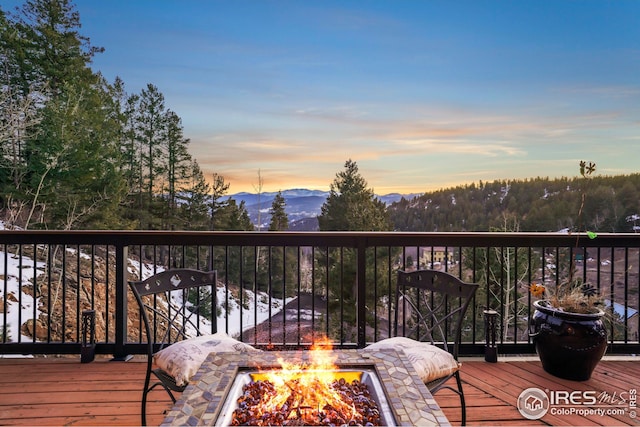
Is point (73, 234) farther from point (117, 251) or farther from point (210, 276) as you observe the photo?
point (210, 276)

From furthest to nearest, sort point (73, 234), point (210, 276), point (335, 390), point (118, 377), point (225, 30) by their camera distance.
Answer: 1. point (225, 30)
2. point (73, 234)
3. point (118, 377)
4. point (210, 276)
5. point (335, 390)

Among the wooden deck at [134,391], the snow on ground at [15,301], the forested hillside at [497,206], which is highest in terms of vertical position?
the forested hillside at [497,206]

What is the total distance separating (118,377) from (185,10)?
571 centimetres

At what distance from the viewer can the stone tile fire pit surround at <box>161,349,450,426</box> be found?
126cm

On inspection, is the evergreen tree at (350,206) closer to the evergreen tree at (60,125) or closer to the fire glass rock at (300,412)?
the evergreen tree at (60,125)

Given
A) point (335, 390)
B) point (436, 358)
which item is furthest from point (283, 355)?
point (436, 358)

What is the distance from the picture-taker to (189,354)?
7.05 feet

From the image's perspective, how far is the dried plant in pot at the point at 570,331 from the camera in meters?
2.98

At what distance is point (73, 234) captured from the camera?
11.4 ft

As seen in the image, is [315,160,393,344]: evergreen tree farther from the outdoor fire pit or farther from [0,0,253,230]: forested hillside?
the outdoor fire pit
